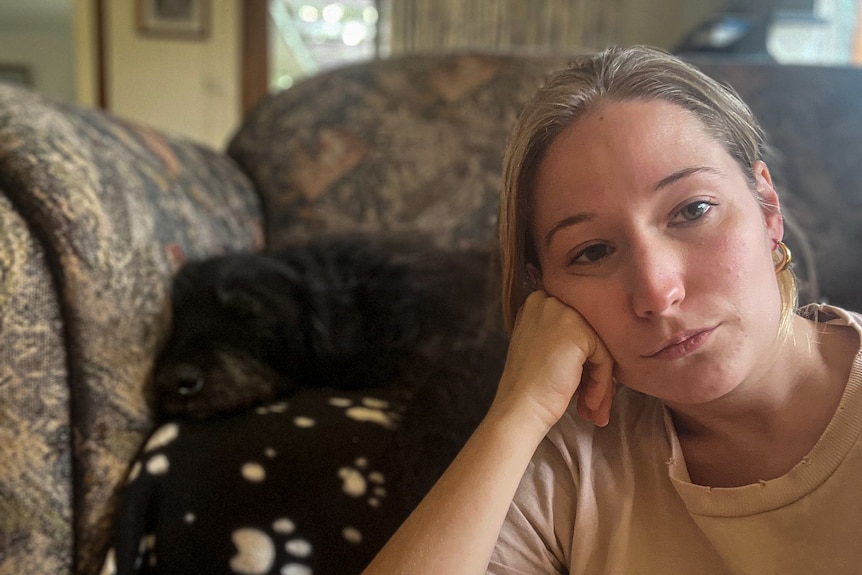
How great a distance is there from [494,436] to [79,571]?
659mm

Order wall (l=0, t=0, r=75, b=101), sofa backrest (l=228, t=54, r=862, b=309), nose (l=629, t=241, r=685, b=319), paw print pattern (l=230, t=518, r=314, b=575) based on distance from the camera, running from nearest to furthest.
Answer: nose (l=629, t=241, r=685, b=319) < paw print pattern (l=230, t=518, r=314, b=575) < sofa backrest (l=228, t=54, r=862, b=309) < wall (l=0, t=0, r=75, b=101)

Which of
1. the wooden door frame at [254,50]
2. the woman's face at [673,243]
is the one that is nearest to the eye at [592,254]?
the woman's face at [673,243]

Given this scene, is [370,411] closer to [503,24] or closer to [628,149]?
[628,149]

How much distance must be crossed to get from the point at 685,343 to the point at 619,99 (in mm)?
167

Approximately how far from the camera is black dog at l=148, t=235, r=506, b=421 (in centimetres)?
92

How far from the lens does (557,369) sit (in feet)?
1.48

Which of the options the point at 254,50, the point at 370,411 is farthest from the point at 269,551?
the point at 254,50

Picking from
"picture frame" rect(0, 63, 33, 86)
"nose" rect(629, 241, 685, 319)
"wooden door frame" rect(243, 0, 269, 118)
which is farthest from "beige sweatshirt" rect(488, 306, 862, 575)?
"picture frame" rect(0, 63, 33, 86)

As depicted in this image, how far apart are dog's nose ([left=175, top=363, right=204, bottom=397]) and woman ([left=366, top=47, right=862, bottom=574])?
526 mm

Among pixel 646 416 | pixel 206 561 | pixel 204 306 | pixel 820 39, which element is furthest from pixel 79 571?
pixel 820 39

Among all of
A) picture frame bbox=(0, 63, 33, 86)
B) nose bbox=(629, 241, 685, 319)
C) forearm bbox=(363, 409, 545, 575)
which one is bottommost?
forearm bbox=(363, 409, 545, 575)

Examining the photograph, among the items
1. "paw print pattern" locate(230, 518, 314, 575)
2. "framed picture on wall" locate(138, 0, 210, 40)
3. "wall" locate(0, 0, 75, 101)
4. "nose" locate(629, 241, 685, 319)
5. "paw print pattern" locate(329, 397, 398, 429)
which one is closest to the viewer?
"nose" locate(629, 241, 685, 319)

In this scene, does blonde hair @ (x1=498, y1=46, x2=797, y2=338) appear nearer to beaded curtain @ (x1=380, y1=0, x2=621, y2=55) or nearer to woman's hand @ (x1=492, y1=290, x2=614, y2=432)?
woman's hand @ (x1=492, y1=290, x2=614, y2=432)

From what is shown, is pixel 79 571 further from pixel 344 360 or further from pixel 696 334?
pixel 696 334
